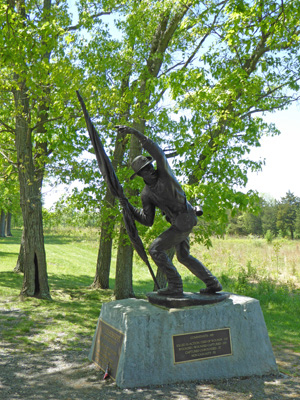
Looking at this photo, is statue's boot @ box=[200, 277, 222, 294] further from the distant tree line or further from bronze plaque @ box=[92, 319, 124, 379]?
the distant tree line

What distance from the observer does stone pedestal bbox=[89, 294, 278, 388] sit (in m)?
5.37

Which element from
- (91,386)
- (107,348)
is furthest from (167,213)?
(91,386)

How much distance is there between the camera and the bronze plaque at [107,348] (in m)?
5.52

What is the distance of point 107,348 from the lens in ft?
19.1

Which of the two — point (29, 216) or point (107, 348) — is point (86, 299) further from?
point (107, 348)

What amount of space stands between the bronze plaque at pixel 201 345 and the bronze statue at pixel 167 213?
2.33 feet

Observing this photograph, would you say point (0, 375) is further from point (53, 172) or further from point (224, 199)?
point (53, 172)

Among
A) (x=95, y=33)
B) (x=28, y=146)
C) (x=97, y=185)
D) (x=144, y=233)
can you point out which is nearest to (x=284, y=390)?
(x=144, y=233)

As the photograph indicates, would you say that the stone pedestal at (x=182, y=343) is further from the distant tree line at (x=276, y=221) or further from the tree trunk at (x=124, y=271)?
the distant tree line at (x=276, y=221)

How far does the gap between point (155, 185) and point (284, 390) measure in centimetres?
331

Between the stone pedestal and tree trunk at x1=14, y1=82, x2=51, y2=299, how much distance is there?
5.51 m

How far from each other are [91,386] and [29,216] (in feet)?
22.0

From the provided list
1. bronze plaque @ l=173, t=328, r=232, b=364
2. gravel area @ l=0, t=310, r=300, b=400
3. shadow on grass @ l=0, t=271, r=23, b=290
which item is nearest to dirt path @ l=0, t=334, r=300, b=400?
gravel area @ l=0, t=310, r=300, b=400

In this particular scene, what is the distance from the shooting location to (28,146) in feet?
37.4
